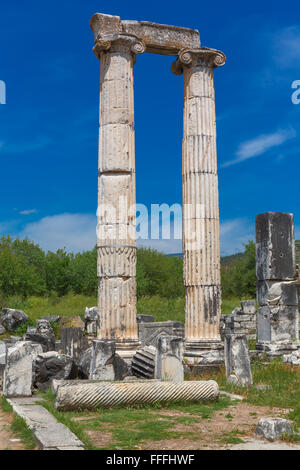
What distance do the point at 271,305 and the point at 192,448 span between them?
8335mm

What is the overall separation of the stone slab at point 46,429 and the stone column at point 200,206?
5566 millimetres

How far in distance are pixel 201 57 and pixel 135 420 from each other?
409 inches

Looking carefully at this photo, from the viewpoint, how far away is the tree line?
131 ft

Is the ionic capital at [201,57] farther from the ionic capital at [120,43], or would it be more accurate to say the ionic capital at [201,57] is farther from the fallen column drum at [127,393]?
the fallen column drum at [127,393]

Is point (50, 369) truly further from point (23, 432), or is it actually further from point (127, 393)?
point (23, 432)

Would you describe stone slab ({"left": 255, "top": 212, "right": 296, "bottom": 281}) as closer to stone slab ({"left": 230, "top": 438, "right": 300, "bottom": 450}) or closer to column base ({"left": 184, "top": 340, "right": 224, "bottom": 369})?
column base ({"left": 184, "top": 340, "right": 224, "bottom": 369})

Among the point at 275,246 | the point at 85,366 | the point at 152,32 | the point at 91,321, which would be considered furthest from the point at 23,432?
the point at 91,321

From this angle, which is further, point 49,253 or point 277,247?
point 49,253

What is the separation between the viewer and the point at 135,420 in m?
7.24

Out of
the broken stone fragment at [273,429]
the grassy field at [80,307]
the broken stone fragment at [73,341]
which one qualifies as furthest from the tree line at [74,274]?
the broken stone fragment at [273,429]

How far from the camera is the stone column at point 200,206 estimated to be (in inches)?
524
